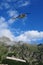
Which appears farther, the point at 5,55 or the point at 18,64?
the point at 18,64

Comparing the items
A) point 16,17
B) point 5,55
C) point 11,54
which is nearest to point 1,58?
point 5,55

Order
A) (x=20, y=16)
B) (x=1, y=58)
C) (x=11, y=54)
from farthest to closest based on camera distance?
(x=11, y=54)
(x=1, y=58)
(x=20, y=16)

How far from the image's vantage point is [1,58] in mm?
21000

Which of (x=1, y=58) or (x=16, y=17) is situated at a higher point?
(x=1, y=58)

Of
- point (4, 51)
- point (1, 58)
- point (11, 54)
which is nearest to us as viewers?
point (1, 58)

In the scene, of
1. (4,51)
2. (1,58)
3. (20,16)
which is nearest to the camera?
(20,16)

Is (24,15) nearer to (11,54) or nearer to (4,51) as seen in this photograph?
(4,51)

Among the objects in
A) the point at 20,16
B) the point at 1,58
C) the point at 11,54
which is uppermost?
the point at 11,54

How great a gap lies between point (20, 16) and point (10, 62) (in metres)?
13.7

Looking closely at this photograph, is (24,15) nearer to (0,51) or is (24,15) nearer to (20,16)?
(20,16)

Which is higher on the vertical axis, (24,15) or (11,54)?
(11,54)

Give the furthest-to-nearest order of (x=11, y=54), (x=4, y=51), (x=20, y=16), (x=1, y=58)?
1. (x=11, y=54)
2. (x=4, y=51)
3. (x=1, y=58)
4. (x=20, y=16)

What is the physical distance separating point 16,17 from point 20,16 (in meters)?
0.25

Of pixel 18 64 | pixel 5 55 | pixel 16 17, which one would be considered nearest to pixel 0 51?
pixel 5 55
